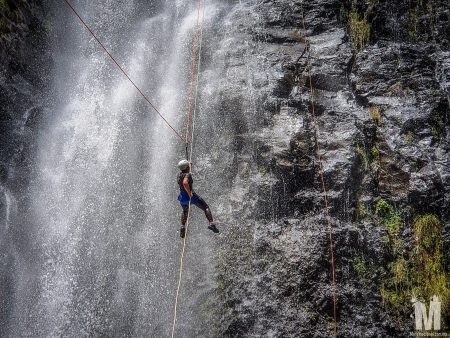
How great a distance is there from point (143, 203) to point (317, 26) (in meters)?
6.84

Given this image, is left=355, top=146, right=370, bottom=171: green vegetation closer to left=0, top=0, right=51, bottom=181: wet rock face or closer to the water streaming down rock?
the water streaming down rock

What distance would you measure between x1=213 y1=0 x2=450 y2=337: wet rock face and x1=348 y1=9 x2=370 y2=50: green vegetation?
3.5 inches

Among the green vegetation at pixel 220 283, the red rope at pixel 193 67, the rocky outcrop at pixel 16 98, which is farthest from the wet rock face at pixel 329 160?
the rocky outcrop at pixel 16 98

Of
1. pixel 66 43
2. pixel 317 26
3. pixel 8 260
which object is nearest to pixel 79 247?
pixel 8 260

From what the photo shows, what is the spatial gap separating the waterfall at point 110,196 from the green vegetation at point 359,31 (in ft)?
13.9

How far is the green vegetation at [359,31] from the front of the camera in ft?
28.6

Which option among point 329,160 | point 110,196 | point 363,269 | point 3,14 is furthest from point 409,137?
point 3,14

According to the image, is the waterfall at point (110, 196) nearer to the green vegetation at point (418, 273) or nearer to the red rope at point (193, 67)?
the red rope at point (193, 67)

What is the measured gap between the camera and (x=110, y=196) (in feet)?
29.8

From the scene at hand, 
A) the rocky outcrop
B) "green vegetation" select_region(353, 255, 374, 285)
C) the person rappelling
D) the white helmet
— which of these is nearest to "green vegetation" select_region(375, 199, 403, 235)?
"green vegetation" select_region(353, 255, 374, 285)

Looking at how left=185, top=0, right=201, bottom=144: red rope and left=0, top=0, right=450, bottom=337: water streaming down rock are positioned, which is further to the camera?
left=185, top=0, right=201, bottom=144: red rope

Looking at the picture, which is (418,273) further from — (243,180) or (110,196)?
(110,196)

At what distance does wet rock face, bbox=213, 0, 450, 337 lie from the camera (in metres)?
6.94

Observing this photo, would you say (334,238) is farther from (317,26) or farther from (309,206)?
(317,26)
